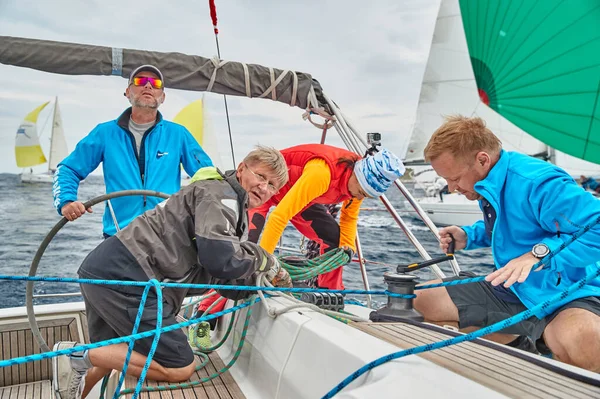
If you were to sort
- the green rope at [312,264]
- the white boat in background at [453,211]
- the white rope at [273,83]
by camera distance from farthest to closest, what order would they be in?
the white boat in background at [453,211] < the white rope at [273,83] < the green rope at [312,264]

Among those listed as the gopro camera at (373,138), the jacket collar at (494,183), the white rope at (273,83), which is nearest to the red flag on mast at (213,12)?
the white rope at (273,83)

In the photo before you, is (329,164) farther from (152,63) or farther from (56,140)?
(56,140)

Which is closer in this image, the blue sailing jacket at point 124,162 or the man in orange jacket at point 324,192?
the man in orange jacket at point 324,192

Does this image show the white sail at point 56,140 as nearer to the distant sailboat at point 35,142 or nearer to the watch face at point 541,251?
the distant sailboat at point 35,142

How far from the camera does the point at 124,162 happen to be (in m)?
2.49

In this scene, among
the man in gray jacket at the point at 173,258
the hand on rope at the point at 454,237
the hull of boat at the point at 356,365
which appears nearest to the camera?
the hull of boat at the point at 356,365

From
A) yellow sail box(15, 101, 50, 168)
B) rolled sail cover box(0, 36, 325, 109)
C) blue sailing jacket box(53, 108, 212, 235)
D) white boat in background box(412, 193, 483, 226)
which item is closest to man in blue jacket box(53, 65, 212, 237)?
blue sailing jacket box(53, 108, 212, 235)

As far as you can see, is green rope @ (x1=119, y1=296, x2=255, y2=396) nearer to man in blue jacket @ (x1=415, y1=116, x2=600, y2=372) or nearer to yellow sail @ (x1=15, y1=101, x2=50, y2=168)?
man in blue jacket @ (x1=415, y1=116, x2=600, y2=372)

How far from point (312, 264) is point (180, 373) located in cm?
82

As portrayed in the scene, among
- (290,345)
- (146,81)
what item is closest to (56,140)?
(146,81)

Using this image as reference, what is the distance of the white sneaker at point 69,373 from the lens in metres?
1.72

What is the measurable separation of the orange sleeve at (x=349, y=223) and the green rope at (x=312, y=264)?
0.33 metres

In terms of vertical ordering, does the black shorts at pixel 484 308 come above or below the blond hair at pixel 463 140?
below

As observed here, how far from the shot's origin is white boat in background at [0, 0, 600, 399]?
1.03 meters
